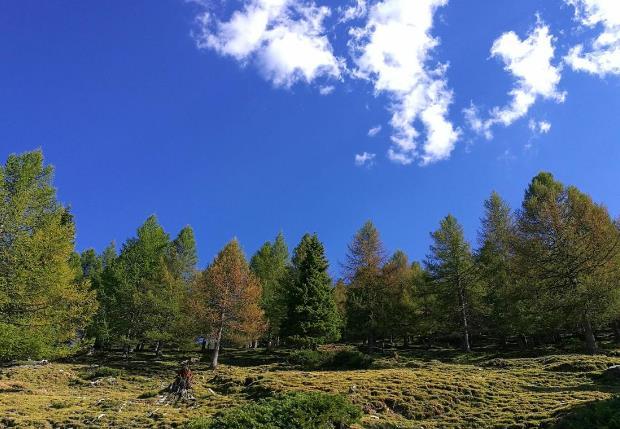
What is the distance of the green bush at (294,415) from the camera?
11.7 metres

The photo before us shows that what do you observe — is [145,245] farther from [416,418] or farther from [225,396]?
[416,418]

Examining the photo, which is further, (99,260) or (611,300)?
(99,260)

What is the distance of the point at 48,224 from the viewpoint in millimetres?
22203

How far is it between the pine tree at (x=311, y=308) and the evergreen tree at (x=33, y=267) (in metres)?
17.5

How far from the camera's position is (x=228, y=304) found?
35.0m

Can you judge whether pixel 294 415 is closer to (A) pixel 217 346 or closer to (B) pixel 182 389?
(B) pixel 182 389

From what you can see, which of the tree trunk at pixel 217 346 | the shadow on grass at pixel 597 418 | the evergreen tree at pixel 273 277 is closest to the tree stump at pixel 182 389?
the tree trunk at pixel 217 346

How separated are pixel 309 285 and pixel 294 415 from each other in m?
26.0

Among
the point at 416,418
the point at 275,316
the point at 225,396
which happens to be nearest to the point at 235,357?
the point at 275,316

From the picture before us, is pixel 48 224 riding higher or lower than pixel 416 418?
higher

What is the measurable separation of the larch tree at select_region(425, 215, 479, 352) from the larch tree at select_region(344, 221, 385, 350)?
198 inches

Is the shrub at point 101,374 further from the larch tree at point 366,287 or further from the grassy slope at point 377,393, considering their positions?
the larch tree at point 366,287

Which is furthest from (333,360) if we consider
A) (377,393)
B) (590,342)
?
(590,342)

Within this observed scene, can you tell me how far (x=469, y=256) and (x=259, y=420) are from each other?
32.8 m
